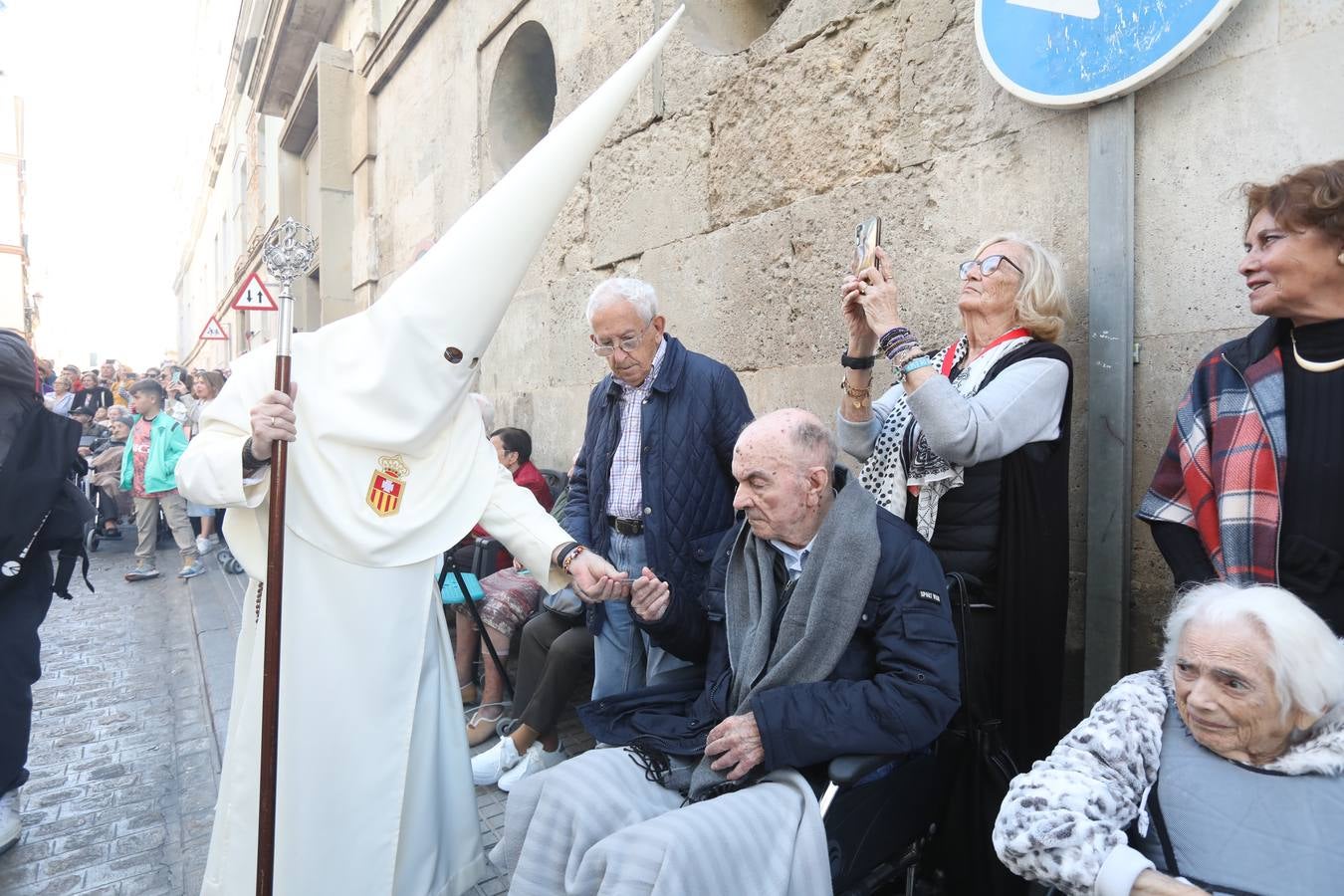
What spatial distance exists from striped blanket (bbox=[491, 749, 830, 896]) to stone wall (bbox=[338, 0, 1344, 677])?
1.37 metres

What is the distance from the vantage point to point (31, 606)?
292cm

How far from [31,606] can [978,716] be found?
3216 millimetres

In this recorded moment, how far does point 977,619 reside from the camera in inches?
83.9

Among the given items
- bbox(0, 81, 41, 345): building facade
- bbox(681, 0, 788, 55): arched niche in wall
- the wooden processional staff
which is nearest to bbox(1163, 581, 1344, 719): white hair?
the wooden processional staff

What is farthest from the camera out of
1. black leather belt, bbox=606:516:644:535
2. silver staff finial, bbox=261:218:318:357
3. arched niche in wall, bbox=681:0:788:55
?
arched niche in wall, bbox=681:0:788:55

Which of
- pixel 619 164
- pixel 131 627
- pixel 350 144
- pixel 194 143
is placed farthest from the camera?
pixel 194 143

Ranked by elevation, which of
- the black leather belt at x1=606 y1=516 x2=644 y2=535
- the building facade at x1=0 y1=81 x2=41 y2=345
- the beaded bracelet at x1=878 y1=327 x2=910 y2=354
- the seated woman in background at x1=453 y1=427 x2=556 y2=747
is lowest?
the seated woman in background at x1=453 y1=427 x2=556 y2=747

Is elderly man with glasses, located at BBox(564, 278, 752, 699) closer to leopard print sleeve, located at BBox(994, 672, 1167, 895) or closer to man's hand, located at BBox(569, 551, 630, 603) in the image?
man's hand, located at BBox(569, 551, 630, 603)

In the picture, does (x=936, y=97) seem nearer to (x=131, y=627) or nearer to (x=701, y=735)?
(x=701, y=735)

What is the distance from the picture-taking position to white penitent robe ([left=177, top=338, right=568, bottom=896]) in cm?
214

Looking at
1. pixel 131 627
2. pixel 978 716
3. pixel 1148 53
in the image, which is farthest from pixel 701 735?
pixel 131 627

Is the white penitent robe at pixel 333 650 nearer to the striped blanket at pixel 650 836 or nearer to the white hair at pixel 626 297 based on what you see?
the striped blanket at pixel 650 836

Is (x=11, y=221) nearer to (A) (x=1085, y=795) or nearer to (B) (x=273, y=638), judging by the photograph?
(B) (x=273, y=638)

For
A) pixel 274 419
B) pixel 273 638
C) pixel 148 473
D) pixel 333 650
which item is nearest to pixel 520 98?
pixel 148 473
